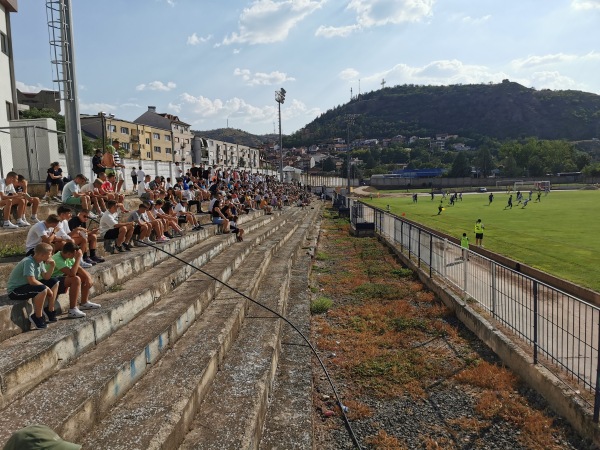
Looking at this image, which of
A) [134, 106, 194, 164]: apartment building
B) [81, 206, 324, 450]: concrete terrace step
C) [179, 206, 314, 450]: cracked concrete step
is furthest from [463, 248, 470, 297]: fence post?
[134, 106, 194, 164]: apartment building

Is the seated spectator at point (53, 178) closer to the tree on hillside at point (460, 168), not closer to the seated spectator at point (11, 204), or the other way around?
the seated spectator at point (11, 204)

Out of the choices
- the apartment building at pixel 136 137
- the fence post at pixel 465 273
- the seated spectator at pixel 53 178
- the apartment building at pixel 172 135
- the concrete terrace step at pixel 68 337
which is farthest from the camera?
the apartment building at pixel 172 135

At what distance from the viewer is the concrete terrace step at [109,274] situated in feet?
14.0

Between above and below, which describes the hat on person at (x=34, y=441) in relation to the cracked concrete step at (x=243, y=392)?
above

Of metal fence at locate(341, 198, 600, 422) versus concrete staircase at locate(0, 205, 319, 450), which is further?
metal fence at locate(341, 198, 600, 422)

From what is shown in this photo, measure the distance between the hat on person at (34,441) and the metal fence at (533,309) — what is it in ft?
15.9

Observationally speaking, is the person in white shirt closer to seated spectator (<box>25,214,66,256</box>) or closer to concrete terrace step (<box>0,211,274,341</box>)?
concrete terrace step (<box>0,211,274,341</box>)

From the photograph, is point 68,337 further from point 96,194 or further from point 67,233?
point 96,194

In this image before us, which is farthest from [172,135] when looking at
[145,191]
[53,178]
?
[53,178]

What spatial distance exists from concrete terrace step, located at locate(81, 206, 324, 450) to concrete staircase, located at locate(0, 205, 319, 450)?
0.01m

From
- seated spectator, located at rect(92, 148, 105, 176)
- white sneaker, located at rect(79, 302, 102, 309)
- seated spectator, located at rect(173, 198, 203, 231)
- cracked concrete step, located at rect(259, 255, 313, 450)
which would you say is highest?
seated spectator, located at rect(92, 148, 105, 176)

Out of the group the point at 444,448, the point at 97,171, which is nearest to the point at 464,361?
the point at 444,448

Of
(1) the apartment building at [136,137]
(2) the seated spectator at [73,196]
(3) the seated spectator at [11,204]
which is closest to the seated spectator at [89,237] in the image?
(3) the seated spectator at [11,204]

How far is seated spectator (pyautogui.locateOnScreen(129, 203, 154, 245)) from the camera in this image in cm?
902
